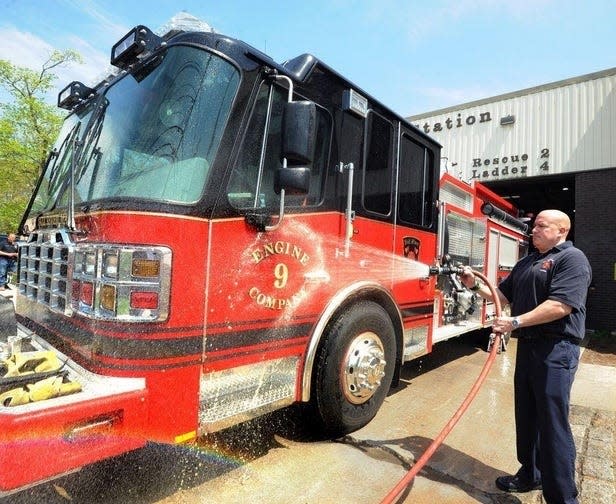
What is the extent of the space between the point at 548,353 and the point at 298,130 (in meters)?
1.92

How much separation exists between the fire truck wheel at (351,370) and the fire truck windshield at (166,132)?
1.45m

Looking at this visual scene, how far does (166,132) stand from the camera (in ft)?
7.46

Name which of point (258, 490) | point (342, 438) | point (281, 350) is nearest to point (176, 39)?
point (281, 350)

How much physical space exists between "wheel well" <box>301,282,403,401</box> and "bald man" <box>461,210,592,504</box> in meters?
0.99

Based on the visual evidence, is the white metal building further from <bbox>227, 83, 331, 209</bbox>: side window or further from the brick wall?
<bbox>227, 83, 331, 209</bbox>: side window

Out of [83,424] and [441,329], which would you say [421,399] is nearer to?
[441,329]

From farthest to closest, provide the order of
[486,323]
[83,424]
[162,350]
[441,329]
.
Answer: [486,323] < [441,329] < [162,350] < [83,424]

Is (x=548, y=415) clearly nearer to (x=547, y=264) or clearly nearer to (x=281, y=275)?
(x=547, y=264)

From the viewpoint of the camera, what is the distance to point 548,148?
11.6 metres

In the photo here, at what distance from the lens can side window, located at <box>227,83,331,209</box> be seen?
2.39 m

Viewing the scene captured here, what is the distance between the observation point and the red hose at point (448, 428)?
7.12ft

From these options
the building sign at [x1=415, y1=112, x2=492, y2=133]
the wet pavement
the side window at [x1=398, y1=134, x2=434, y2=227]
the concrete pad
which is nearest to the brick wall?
the building sign at [x1=415, y1=112, x2=492, y2=133]

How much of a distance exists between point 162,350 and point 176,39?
167 cm

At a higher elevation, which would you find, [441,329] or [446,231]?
[446,231]
